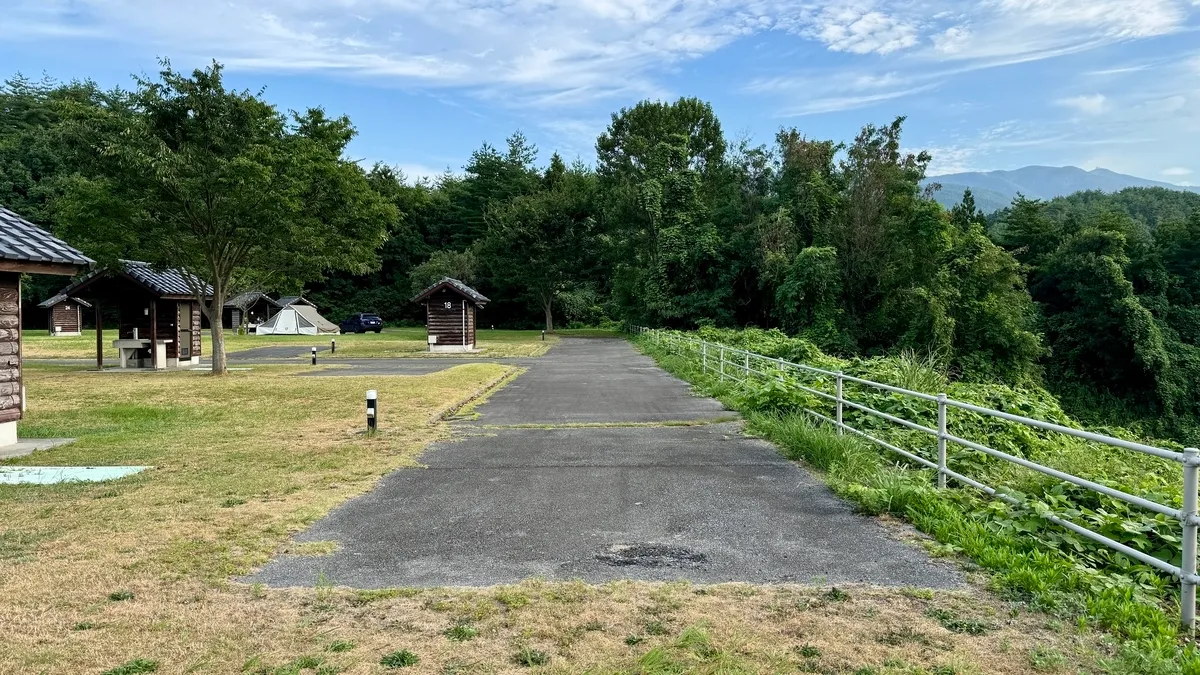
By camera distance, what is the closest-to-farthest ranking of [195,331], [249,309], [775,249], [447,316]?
[195,331] → [447,316] → [775,249] → [249,309]

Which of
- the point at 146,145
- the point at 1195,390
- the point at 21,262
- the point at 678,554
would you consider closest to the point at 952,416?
the point at 678,554

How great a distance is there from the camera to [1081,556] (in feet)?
15.6

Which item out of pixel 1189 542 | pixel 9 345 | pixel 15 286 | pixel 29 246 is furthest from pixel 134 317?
pixel 1189 542

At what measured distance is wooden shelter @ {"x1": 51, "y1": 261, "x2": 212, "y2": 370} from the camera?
23.5 meters

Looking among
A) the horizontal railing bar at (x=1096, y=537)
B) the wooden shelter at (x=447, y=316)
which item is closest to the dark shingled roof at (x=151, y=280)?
the wooden shelter at (x=447, y=316)

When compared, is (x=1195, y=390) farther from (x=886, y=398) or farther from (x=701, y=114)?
(x=886, y=398)

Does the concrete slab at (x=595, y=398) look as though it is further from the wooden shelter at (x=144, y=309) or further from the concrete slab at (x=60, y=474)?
the wooden shelter at (x=144, y=309)

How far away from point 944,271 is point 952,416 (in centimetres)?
2609

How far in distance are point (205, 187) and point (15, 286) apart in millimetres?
10482

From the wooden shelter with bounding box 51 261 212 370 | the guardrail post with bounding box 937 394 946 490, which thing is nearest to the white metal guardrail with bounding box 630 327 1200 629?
the guardrail post with bounding box 937 394 946 490

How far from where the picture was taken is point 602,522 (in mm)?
5953

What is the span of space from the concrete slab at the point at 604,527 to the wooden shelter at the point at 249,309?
53489 mm

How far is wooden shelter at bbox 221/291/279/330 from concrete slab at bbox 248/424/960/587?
2106 inches

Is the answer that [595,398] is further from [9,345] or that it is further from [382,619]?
[382,619]
